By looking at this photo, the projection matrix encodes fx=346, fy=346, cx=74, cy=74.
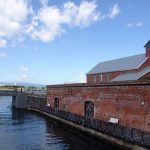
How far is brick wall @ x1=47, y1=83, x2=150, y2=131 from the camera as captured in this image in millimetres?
34781

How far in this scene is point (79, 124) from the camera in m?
46.2

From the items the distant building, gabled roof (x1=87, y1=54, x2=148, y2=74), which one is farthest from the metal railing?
gabled roof (x1=87, y1=54, x2=148, y2=74)

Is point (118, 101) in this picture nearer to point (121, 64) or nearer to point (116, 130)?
point (116, 130)

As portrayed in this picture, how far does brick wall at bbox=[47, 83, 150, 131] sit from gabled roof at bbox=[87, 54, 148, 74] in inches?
561

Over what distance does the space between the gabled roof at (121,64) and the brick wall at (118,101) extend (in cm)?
1426

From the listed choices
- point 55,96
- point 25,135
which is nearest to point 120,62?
point 55,96

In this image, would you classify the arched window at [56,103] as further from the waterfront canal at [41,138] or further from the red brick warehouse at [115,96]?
the waterfront canal at [41,138]

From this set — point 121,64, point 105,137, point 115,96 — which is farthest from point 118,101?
point 121,64

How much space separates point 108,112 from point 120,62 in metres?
31.6

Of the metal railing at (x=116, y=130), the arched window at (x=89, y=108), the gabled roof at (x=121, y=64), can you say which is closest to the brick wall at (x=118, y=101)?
the arched window at (x=89, y=108)

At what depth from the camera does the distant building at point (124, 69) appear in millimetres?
56522

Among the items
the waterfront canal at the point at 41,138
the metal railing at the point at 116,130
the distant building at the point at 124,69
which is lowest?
the waterfront canal at the point at 41,138

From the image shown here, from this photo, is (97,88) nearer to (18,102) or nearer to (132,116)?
(132,116)

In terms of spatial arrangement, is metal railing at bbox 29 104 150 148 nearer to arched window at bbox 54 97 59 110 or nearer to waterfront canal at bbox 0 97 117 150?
waterfront canal at bbox 0 97 117 150
